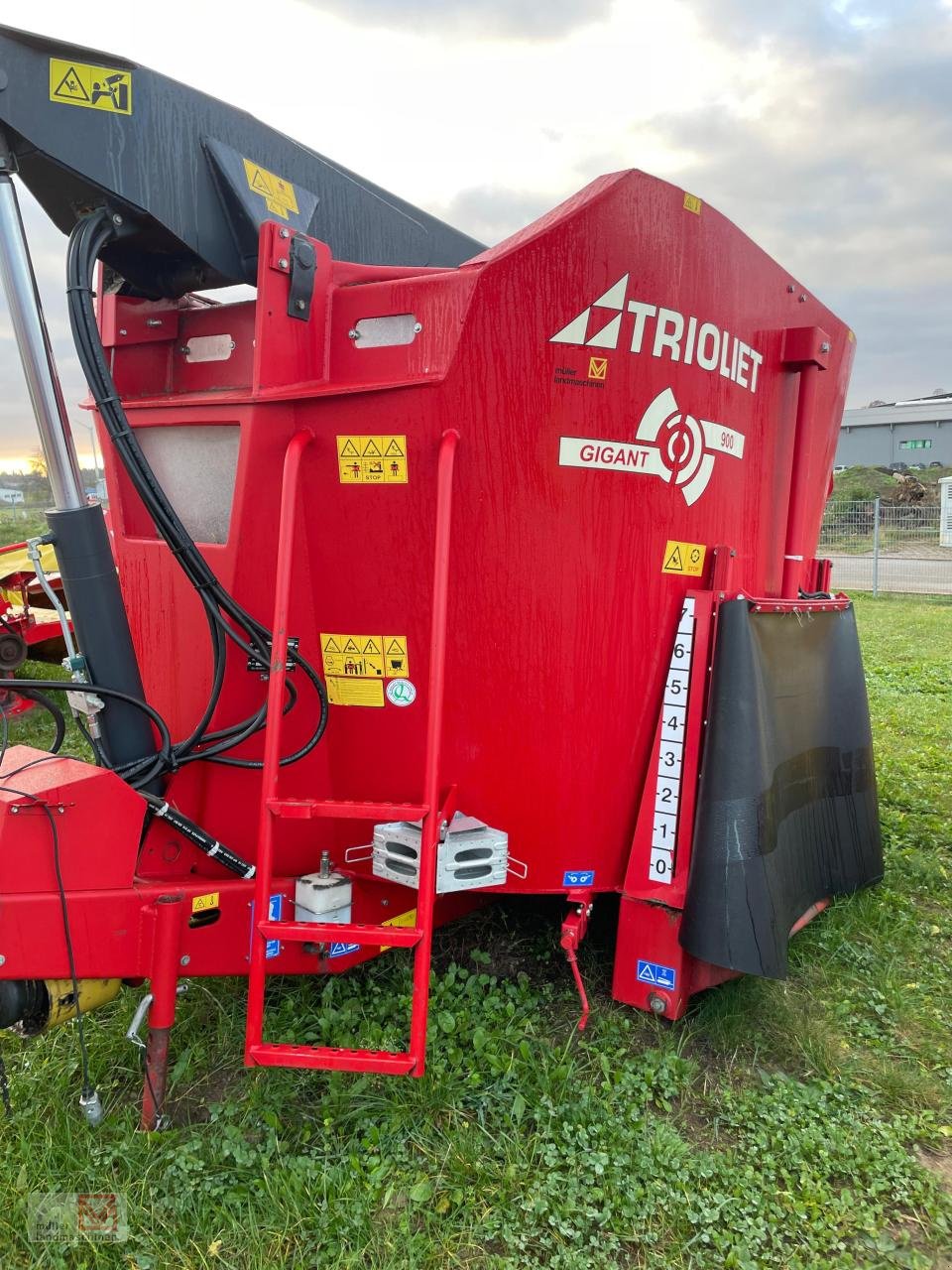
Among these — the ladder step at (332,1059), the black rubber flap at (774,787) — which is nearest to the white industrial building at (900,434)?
the black rubber flap at (774,787)

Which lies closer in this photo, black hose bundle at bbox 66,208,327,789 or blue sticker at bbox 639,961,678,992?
black hose bundle at bbox 66,208,327,789

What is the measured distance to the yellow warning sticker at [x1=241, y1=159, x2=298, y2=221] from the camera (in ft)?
8.20

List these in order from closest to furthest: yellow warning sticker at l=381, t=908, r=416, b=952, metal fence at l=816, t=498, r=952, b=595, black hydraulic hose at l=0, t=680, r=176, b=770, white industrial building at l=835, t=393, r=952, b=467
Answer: black hydraulic hose at l=0, t=680, r=176, b=770 → yellow warning sticker at l=381, t=908, r=416, b=952 → metal fence at l=816, t=498, r=952, b=595 → white industrial building at l=835, t=393, r=952, b=467

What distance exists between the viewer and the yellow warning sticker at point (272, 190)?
2498mm

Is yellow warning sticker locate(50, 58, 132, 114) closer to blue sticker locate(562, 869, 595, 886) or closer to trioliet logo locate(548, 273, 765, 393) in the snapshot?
trioliet logo locate(548, 273, 765, 393)

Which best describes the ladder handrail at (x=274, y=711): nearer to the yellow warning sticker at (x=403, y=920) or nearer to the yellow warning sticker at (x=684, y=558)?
the yellow warning sticker at (x=403, y=920)

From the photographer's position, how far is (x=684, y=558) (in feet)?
9.02

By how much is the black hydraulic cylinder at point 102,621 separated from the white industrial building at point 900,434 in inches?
1605

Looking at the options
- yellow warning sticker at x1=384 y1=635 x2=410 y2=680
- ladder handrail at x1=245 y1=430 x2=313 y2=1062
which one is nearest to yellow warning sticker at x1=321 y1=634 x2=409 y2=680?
yellow warning sticker at x1=384 y1=635 x2=410 y2=680

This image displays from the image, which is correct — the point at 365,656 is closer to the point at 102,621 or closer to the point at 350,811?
the point at 350,811

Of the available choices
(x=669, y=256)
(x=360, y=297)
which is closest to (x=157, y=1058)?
(x=360, y=297)

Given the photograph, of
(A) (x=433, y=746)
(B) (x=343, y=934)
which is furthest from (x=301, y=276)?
(B) (x=343, y=934)

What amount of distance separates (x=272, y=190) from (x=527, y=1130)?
256cm

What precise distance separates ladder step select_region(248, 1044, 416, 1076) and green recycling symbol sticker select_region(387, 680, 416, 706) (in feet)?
2.87
